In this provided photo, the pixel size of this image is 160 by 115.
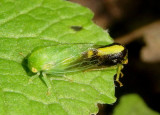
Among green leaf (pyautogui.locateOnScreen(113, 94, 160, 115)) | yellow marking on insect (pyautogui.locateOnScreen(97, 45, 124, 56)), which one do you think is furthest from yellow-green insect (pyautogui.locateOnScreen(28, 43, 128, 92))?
green leaf (pyautogui.locateOnScreen(113, 94, 160, 115))

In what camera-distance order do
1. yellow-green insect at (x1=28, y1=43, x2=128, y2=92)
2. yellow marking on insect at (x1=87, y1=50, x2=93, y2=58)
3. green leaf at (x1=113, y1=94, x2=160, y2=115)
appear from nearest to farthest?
yellow-green insect at (x1=28, y1=43, x2=128, y2=92) < yellow marking on insect at (x1=87, y1=50, x2=93, y2=58) < green leaf at (x1=113, y1=94, x2=160, y2=115)

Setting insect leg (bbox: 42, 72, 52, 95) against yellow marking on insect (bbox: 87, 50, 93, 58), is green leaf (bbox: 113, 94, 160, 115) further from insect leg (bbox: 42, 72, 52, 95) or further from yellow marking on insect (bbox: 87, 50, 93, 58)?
insect leg (bbox: 42, 72, 52, 95)

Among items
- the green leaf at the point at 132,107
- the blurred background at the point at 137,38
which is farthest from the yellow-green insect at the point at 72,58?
the blurred background at the point at 137,38

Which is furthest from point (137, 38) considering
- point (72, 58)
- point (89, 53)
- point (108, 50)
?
point (72, 58)

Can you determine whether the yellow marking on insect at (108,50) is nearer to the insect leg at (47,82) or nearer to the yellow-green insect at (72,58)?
the yellow-green insect at (72,58)

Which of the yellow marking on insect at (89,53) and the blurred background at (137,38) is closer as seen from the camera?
the yellow marking on insect at (89,53)

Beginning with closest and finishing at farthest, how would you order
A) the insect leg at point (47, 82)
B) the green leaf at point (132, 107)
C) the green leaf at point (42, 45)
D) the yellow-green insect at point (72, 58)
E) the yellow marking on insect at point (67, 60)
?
the green leaf at point (42, 45)
the insect leg at point (47, 82)
the yellow-green insect at point (72, 58)
the yellow marking on insect at point (67, 60)
the green leaf at point (132, 107)

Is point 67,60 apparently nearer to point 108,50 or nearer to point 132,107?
point 108,50
